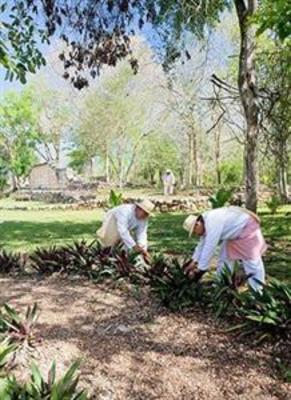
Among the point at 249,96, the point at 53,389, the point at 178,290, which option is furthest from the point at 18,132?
the point at 53,389

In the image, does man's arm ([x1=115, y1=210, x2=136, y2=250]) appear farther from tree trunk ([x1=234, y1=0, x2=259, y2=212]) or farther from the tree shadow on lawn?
the tree shadow on lawn

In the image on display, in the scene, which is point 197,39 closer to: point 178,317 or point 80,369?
point 178,317

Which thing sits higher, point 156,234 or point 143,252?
point 143,252

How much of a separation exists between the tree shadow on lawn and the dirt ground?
238 inches

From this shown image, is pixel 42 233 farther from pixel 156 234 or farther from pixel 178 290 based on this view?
pixel 178 290

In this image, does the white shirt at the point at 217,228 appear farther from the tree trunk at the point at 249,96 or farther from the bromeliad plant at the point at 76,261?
the tree trunk at the point at 249,96

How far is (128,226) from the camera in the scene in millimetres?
7832

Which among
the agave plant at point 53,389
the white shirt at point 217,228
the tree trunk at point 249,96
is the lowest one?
the agave plant at point 53,389

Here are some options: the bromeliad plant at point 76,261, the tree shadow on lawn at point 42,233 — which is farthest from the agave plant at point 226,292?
the tree shadow on lawn at point 42,233

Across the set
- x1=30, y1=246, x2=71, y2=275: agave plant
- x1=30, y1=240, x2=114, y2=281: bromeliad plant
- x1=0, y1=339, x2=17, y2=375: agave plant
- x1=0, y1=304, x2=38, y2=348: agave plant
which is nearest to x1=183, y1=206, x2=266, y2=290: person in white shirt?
x1=30, y1=240, x2=114, y2=281: bromeliad plant

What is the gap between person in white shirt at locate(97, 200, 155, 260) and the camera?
758 cm

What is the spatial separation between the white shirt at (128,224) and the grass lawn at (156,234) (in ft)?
7.95

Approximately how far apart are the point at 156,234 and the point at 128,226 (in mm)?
6254

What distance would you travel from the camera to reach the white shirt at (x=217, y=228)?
582 cm
